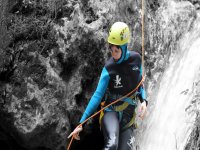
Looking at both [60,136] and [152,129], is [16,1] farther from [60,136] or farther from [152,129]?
[152,129]

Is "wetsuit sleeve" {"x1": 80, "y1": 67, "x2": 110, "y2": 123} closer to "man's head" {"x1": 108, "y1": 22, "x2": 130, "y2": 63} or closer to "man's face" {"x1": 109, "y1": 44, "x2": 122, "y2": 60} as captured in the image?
"man's face" {"x1": 109, "y1": 44, "x2": 122, "y2": 60}

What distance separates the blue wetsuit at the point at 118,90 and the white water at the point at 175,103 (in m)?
0.68

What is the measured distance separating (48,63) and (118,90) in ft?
4.65

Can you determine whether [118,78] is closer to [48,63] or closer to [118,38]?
[118,38]

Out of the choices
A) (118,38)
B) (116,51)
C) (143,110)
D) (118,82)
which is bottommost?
(143,110)

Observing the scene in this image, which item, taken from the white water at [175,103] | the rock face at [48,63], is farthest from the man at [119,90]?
the rock face at [48,63]

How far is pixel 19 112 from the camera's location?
19.2 ft

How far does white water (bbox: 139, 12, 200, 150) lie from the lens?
18.0 feet

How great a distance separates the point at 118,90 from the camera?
527cm

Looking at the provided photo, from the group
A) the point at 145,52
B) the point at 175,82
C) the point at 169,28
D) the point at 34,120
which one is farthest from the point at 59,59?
the point at 169,28

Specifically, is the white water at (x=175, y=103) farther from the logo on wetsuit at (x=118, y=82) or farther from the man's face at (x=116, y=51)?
the man's face at (x=116, y=51)

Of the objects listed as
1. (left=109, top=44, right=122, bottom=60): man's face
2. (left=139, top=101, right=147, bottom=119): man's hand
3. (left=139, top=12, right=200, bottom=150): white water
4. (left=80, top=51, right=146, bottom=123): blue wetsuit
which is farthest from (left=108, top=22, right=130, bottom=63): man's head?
(left=139, top=12, right=200, bottom=150): white water

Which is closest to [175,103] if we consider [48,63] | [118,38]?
[118,38]

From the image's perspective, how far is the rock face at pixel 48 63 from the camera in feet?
19.4
